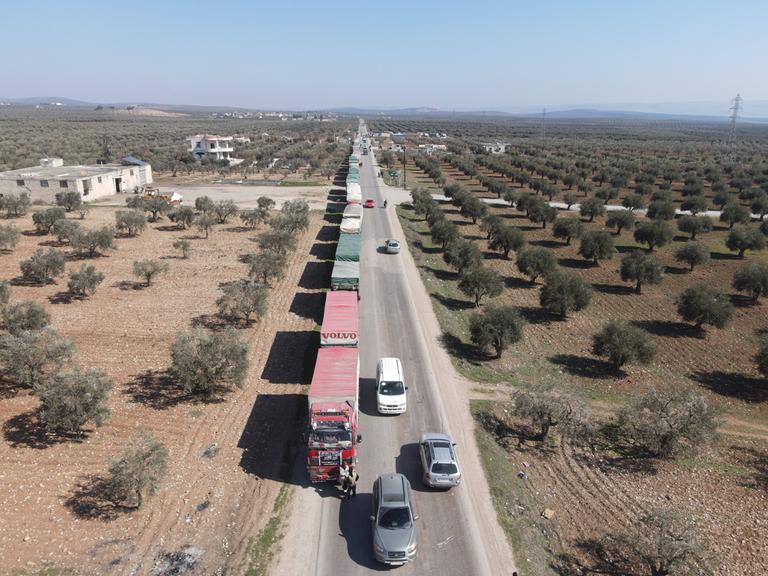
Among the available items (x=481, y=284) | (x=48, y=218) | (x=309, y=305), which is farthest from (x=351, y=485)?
(x=48, y=218)

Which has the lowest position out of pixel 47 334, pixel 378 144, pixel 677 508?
→ pixel 677 508

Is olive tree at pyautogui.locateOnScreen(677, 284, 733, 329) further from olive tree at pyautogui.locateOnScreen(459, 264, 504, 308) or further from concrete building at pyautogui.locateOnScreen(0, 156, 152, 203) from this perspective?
concrete building at pyautogui.locateOnScreen(0, 156, 152, 203)

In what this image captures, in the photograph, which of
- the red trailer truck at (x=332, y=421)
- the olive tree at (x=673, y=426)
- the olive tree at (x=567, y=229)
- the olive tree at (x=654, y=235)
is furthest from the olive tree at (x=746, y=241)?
the red trailer truck at (x=332, y=421)

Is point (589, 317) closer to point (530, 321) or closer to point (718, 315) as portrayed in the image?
point (530, 321)

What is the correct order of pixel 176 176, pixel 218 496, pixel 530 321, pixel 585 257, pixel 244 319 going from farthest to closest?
1. pixel 176 176
2. pixel 585 257
3. pixel 530 321
4. pixel 244 319
5. pixel 218 496

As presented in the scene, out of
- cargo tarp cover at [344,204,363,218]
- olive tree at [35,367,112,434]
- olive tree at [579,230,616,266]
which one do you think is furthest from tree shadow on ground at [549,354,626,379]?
cargo tarp cover at [344,204,363,218]

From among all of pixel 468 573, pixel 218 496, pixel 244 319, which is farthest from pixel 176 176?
pixel 468 573

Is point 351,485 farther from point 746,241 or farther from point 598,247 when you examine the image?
point 746,241
